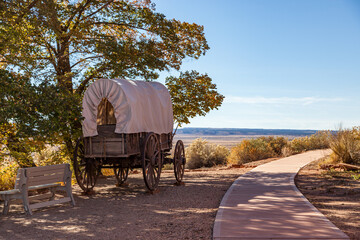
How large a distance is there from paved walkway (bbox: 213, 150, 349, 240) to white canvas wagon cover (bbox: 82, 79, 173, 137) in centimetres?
290

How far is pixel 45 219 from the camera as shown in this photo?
7.19 metres

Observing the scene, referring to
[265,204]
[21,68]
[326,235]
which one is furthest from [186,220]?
[21,68]

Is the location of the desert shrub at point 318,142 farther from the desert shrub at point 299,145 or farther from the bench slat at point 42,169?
A: the bench slat at point 42,169

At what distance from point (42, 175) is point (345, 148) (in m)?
11.4

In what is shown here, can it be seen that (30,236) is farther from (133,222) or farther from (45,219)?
(133,222)

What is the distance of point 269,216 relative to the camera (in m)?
6.46

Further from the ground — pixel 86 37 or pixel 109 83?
pixel 86 37

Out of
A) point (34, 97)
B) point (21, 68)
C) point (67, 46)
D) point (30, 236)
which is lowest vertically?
point (30, 236)

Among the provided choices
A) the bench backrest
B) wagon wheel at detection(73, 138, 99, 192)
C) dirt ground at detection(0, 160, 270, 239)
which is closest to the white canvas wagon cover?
wagon wheel at detection(73, 138, 99, 192)

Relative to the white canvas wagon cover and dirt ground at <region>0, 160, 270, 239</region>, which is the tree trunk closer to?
dirt ground at <region>0, 160, 270, 239</region>

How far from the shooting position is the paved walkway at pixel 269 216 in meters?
5.33

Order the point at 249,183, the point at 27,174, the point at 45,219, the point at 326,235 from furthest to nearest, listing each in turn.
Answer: the point at 249,183, the point at 27,174, the point at 45,219, the point at 326,235

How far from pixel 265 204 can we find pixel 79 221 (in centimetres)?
366

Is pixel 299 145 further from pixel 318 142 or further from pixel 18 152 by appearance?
pixel 18 152
